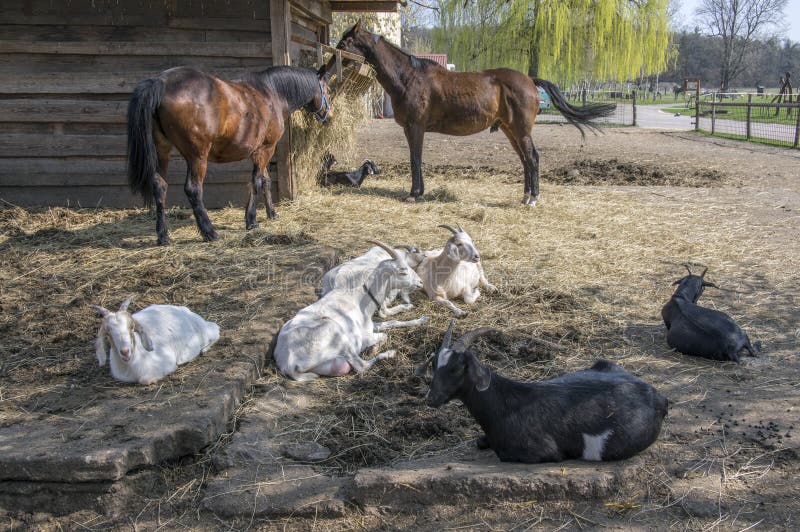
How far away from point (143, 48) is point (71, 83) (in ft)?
3.50

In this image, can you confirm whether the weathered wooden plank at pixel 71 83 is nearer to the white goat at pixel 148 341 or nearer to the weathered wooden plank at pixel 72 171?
the weathered wooden plank at pixel 72 171

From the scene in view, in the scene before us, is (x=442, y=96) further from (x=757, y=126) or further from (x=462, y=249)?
(x=757, y=126)

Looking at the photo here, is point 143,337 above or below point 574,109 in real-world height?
below

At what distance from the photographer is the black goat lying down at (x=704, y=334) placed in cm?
462

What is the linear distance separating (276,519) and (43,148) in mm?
7950

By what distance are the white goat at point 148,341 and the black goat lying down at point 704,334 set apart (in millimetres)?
3323

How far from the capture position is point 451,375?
353cm

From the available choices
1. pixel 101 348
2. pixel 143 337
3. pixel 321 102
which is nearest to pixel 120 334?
pixel 143 337

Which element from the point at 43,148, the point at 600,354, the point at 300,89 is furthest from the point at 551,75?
the point at 600,354

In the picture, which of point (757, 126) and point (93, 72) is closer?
point (93, 72)

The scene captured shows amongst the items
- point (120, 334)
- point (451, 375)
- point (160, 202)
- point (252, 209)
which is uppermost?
point (160, 202)

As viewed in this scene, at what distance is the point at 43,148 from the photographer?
9.22 meters

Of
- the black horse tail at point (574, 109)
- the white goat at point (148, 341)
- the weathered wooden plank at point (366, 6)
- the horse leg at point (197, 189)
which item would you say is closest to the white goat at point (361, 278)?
the white goat at point (148, 341)

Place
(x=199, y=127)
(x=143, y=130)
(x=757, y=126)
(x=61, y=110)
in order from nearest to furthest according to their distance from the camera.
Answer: (x=143, y=130), (x=199, y=127), (x=61, y=110), (x=757, y=126)
